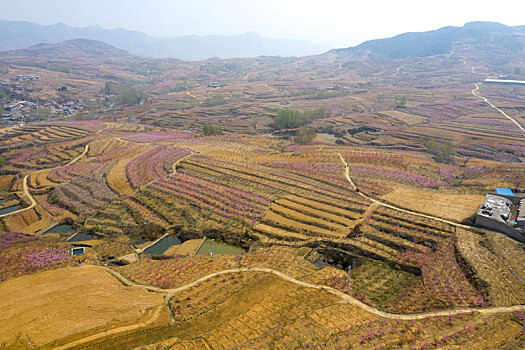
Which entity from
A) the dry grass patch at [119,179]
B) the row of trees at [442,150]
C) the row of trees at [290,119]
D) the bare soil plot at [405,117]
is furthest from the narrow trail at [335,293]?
the bare soil plot at [405,117]

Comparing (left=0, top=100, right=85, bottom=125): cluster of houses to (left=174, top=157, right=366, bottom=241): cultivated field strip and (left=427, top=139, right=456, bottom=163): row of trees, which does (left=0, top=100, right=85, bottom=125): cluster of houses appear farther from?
(left=427, top=139, right=456, bottom=163): row of trees

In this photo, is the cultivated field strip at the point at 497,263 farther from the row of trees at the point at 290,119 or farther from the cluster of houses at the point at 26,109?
the cluster of houses at the point at 26,109

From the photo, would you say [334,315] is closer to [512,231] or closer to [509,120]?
[512,231]

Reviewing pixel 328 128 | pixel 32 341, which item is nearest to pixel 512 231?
pixel 32 341

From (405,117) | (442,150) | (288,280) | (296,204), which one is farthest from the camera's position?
(405,117)

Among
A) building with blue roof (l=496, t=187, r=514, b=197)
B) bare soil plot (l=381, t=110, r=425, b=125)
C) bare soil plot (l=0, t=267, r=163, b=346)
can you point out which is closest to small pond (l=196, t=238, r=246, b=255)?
bare soil plot (l=0, t=267, r=163, b=346)

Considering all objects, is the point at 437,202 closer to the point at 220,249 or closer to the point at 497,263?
the point at 497,263

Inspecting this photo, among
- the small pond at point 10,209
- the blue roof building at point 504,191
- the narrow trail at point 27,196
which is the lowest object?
the small pond at point 10,209

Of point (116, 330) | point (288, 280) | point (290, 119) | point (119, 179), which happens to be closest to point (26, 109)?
point (119, 179)
